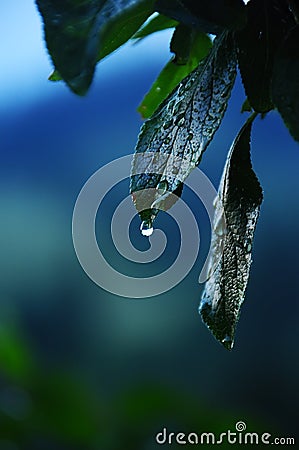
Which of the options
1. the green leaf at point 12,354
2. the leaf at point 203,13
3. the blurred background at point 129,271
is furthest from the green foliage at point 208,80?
the blurred background at point 129,271

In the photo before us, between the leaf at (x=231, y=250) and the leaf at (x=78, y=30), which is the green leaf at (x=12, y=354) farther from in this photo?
the leaf at (x=78, y=30)

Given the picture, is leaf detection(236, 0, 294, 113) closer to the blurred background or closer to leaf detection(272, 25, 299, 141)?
leaf detection(272, 25, 299, 141)

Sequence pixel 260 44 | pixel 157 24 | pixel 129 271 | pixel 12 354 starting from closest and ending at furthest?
pixel 260 44 → pixel 157 24 → pixel 12 354 → pixel 129 271

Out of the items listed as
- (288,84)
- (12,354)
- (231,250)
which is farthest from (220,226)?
(12,354)

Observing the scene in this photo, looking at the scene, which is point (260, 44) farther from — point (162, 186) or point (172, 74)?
point (172, 74)

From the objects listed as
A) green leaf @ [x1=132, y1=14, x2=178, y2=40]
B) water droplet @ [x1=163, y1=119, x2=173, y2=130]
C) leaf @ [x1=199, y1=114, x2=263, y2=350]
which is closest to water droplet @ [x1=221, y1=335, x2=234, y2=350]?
leaf @ [x1=199, y1=114, x2=263, y2=350]

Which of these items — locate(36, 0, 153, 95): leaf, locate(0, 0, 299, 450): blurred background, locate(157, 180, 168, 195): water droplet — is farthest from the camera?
locate(0, 0, 299, 450): blurred background
